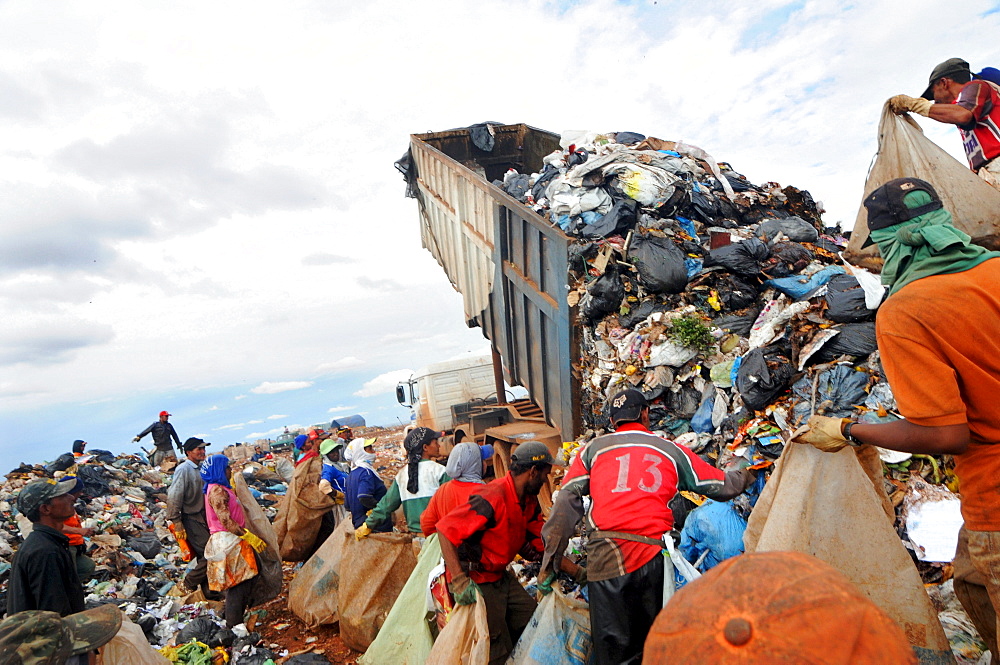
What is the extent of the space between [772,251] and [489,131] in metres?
5.41

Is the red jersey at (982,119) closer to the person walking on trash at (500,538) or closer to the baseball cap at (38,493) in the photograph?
the person walking on trash at (500,538)

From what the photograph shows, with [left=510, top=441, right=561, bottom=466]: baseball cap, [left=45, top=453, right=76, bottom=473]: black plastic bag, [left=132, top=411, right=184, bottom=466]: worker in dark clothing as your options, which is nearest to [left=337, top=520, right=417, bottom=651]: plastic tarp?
[left=510, top=441, right=561, bottom=466]: baseball cap

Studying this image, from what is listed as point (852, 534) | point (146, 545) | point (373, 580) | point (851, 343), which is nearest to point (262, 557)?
point (373, 580)

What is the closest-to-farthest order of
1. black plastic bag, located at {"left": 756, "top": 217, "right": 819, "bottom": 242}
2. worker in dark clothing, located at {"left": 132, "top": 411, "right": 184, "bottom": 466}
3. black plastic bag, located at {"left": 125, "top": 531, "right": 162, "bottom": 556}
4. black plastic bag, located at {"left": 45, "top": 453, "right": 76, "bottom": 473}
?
1. black plastic bag, located at {"left": 756, "top": 217, "right": 819, "bottom": 242}
2. black plastic bag, located at {"left": 125, "top": 531, "right": 162, "bottom": 556}
3. black plastic bag, located at {"left": 45, "top": 453, "right": 76, "bottom": 473}
4. worker in dark clothing, located at {"left": 132, "top": 411, "right": 184, "bottom": 466}

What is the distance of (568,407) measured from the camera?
4.76 metres

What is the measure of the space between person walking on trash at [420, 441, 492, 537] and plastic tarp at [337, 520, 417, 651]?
727 millimetres

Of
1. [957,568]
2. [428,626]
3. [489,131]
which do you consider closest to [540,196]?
[489,131]

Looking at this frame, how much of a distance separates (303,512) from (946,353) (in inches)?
185

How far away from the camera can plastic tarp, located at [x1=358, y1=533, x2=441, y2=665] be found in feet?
9.20

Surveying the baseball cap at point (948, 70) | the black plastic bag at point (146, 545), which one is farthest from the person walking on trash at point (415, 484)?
the black plastic bag at point (146, 545)

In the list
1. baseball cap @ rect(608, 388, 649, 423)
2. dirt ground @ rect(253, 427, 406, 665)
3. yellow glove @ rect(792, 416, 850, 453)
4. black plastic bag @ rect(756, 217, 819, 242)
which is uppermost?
black plastic bag @ rect(756, 217, 819, 242)

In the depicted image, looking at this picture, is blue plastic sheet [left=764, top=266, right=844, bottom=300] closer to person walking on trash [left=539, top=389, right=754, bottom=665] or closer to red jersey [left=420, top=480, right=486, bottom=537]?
person walking on trash [left=539, top=389, right=754, bottom=665]

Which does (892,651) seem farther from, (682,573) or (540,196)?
(540,196)

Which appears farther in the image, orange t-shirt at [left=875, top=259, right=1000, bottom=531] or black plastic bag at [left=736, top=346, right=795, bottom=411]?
black plastic bag at [left=736, top=346, right=795, bottom=411]
